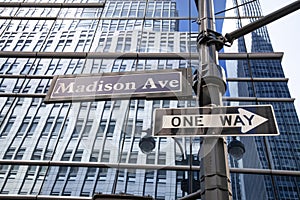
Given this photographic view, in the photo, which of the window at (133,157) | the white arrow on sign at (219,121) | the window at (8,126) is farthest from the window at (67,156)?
the white arrow on sign at (219,121)

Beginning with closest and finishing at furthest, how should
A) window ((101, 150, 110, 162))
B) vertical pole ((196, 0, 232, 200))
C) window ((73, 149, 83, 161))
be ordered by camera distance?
vertical pole ((196, 0, 232, 200)) < window ((101, 150, 110, 162)) < window ((73, 149, 83, 161))

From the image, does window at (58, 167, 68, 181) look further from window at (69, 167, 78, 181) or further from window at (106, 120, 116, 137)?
window at (106, 120, 116, 137)

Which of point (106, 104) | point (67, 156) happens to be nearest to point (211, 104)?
point (67, 156)

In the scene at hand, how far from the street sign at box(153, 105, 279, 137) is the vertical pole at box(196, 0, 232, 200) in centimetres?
6

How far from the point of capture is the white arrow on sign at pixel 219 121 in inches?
91.0

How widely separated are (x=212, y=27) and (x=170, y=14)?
27.9 feet

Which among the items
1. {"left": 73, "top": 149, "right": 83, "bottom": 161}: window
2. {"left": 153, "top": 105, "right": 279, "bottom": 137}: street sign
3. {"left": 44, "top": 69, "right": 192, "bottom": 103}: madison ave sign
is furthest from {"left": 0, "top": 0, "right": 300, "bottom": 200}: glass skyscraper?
{"left": 153, "top": 105, "right": 279, "bottom": 137}: street sign

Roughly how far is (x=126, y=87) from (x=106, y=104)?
599cm

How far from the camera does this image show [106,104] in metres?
8.82

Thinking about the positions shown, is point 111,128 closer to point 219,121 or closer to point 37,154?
point 37,154

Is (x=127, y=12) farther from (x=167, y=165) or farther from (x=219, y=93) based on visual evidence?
(x=219, y=93)

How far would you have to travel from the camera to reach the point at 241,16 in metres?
9.71

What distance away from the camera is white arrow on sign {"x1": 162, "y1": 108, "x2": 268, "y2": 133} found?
7.58ft

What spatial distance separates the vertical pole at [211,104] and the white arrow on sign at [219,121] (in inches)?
3.0
